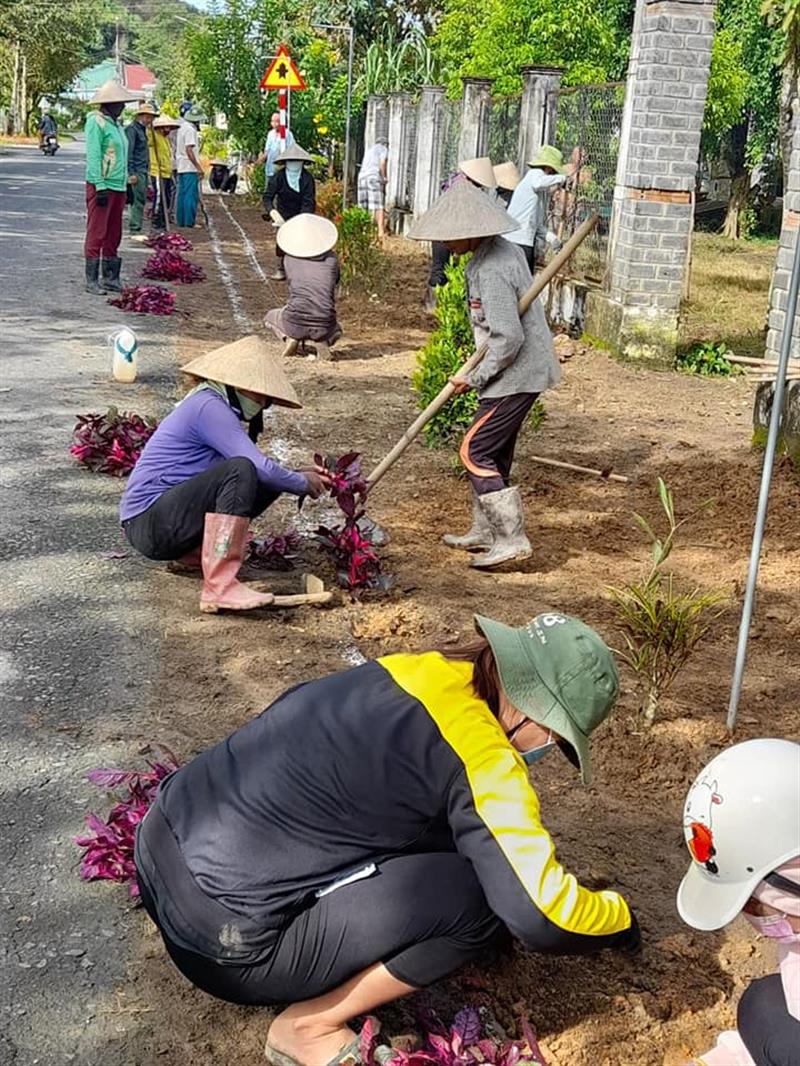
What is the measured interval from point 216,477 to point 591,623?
63.3 inches

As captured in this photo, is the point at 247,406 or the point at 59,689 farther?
the point at 247,406

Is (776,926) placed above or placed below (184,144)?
below

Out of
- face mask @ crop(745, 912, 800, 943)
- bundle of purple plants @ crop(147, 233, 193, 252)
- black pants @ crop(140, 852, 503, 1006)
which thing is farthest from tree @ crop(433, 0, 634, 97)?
face mask @ crop(745, 912, 800, 943)

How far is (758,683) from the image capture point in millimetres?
4582

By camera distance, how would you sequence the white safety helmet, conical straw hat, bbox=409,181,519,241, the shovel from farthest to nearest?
conical straw hat, bbox=409,181,519,241 < the shovel < the white safety helmet

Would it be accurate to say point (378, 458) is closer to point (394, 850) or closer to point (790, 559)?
point (790, 559)

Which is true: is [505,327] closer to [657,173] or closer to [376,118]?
[657,173]

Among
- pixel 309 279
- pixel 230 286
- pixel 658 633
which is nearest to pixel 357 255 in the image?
pixel 230 286

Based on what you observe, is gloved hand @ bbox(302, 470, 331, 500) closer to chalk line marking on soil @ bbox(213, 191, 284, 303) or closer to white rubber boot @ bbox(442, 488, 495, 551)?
white rubber boot @ bbox(442, 488, 495, 551)

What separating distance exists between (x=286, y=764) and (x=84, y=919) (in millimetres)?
866

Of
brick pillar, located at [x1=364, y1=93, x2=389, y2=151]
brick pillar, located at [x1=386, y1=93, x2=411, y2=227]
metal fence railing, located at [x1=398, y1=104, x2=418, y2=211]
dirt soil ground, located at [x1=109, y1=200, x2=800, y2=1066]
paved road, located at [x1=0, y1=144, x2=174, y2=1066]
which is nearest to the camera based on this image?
paved road, located at [x1=0, y1=144, x2=174, y2=1066]

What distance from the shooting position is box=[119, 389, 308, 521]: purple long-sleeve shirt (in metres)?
4.69

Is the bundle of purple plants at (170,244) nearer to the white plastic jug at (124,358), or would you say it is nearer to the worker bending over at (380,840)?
the white plastic jug at (124,358)

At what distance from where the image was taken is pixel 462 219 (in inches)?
210
